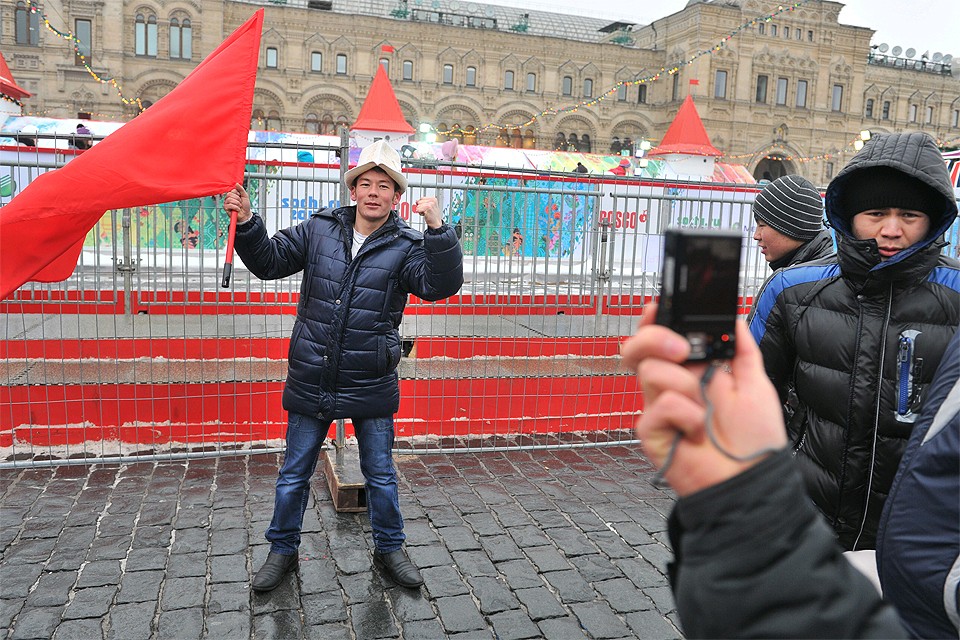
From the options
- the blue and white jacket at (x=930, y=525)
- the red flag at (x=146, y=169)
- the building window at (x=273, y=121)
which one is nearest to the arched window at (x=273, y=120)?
the building window at (x=273, y=121)

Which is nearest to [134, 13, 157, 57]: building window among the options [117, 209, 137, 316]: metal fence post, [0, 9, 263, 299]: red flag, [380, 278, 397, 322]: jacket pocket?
[117, 209, 137, 316]: metal fence post

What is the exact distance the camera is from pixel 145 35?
135 ft

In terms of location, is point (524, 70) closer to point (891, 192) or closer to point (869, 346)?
point (891, 192)

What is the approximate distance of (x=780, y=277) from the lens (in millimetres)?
2717

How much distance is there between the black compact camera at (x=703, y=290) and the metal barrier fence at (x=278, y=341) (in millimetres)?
4161

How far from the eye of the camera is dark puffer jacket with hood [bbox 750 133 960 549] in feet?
7.38

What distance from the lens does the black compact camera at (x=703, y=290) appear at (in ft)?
2.95

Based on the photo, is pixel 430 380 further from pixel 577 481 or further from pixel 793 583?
pixel 793 583

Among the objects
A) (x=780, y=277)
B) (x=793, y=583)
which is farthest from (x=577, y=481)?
A: (x=793, y=583)

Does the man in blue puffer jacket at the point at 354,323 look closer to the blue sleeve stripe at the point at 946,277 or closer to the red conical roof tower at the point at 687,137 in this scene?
the blue sleeve stripe at the point at 946,277

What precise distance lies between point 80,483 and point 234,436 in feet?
3.57

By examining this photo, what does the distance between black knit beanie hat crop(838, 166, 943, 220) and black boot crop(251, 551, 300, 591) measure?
2994 millimetres

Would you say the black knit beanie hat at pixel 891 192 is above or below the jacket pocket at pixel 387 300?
above

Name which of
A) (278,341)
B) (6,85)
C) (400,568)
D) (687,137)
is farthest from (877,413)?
(687,137)
